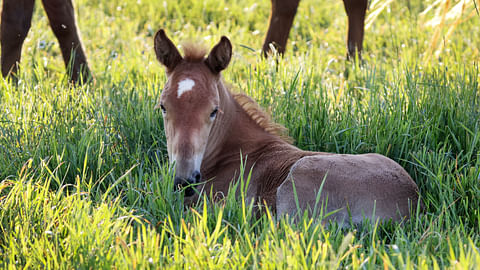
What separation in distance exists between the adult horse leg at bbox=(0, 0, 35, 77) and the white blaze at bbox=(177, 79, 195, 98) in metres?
2.22

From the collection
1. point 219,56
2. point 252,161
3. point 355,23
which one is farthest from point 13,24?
point 355,23

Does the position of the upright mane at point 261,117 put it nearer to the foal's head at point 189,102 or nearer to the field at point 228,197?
the field at point 228,197

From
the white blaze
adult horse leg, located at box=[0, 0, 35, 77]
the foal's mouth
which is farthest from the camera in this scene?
adult horse leg, located at box=[0, 0, 35, 77]

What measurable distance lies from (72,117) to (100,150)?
0.69 metres

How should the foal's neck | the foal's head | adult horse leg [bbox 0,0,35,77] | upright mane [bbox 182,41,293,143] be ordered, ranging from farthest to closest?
1. adult horse leg [bbox 0,0,35,77]
2. upright mane [bbox 182,41,293,143]
3. the foal's neck
4. the foal's head

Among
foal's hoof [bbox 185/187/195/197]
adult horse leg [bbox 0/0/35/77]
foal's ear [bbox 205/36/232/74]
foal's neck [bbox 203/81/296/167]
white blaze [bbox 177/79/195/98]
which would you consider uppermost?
adult horse leg [bbox 0/0/35/77]

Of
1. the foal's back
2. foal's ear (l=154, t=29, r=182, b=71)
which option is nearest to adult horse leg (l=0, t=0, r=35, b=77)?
foal's ear (l=154, t=29, r=182, b=71)

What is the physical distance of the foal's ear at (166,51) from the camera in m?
3.71

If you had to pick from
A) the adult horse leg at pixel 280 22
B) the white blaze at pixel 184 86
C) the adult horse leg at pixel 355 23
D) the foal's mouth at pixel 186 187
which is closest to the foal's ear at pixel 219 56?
the white blaze at pixel 184 86

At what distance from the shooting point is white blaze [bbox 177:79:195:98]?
11.5ft

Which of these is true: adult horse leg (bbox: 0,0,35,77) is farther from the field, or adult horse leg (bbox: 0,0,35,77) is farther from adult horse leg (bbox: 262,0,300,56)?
adult horse leg (bbox: 262,0,300,56)

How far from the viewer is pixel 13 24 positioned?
5.14 metres

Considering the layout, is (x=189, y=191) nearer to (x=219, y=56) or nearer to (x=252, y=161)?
(x=252, y=161)

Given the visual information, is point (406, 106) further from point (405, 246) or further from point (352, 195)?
point (405, 246)
